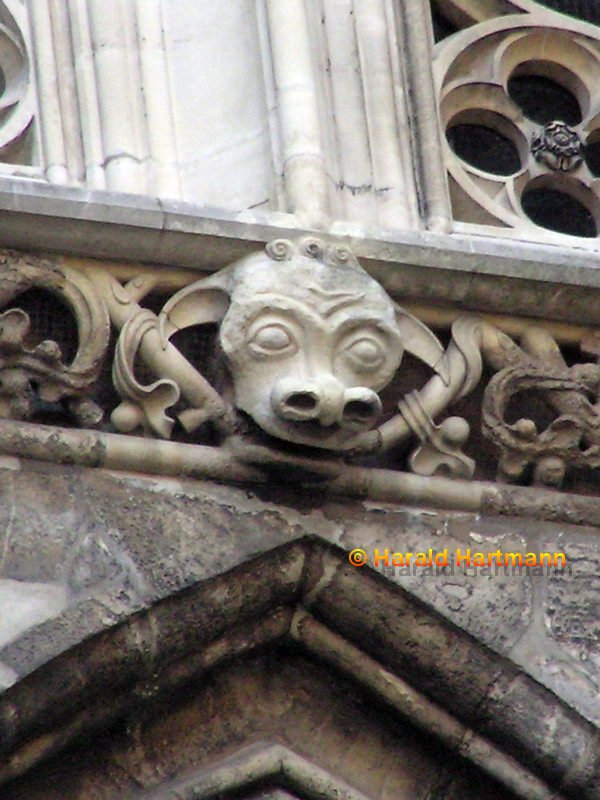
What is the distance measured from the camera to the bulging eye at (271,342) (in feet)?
19.1

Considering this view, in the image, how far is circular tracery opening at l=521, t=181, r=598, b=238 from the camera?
6.65 metres

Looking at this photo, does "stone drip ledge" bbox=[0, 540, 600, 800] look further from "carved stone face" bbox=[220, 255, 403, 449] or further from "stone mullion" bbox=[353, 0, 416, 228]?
"stone mullion" bbox=[353, 0, 416, 228]

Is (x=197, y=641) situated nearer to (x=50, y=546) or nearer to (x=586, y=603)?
(x=50, y=546)

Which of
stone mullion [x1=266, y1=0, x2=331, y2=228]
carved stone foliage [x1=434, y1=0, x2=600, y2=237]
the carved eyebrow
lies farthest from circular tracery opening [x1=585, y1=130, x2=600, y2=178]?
the carved eyebrow

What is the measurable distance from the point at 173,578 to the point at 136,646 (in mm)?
131

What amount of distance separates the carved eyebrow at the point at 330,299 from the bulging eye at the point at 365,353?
0.07m

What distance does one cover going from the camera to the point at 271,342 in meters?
5.82

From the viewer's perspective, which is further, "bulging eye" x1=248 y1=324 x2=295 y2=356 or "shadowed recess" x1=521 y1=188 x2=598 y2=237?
"shadowed recess" x1=521 y1=188 x2=598 y2=237

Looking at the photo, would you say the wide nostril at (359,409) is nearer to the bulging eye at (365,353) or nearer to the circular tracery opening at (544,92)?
the bulging eye at (365,353)

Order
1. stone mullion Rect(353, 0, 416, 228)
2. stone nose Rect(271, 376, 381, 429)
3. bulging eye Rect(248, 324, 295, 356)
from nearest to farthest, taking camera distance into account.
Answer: stone nose Rect(271, 376, 381, 429), bulging eye Rect(248, 324, 295, 356), stone mullion Rect(353, 0, 416, 228)

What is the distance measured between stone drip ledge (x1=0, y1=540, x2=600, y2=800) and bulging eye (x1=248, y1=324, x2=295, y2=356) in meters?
0.33

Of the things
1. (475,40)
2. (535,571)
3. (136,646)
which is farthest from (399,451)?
(475,40)

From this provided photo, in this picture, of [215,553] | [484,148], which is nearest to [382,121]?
[484,148]

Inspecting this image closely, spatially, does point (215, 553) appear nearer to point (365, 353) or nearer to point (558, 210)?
point (365, 353)
